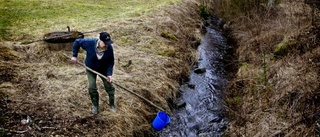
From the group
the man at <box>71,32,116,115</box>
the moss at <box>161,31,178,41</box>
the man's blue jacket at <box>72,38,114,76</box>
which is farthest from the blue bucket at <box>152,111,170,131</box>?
the moss at <box>161,31,178,41</box>

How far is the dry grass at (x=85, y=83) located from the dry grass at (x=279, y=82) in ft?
7.87

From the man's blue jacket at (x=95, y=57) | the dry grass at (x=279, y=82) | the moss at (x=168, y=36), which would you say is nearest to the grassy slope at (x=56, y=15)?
the moss at (x=168, y=36)

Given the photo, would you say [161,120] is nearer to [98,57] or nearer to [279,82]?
[98,57]

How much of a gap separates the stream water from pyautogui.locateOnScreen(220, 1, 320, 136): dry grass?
19.1 inches

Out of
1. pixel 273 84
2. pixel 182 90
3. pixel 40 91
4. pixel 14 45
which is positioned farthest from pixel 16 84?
pixel 273 84

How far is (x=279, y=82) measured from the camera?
29.7 ft

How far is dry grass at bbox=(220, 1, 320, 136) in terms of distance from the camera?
23.7 feet

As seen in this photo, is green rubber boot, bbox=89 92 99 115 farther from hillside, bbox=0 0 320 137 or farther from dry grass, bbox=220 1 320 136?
dry grass, bbox=220 1 320 136

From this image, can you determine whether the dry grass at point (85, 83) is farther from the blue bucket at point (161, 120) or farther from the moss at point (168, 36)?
the blue bucket at point (161, 120)

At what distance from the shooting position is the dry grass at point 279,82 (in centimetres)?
723

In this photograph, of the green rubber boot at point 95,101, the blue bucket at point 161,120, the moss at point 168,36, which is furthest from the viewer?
the moss at point 168,36

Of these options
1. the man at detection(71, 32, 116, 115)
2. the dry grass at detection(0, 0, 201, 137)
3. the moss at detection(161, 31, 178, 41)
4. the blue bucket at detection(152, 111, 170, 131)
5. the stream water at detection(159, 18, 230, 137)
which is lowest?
the stream water at detection(159, 18, 230, 137)

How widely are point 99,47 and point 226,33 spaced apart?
1315 centimetres

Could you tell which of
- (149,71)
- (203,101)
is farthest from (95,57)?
(203,101)
